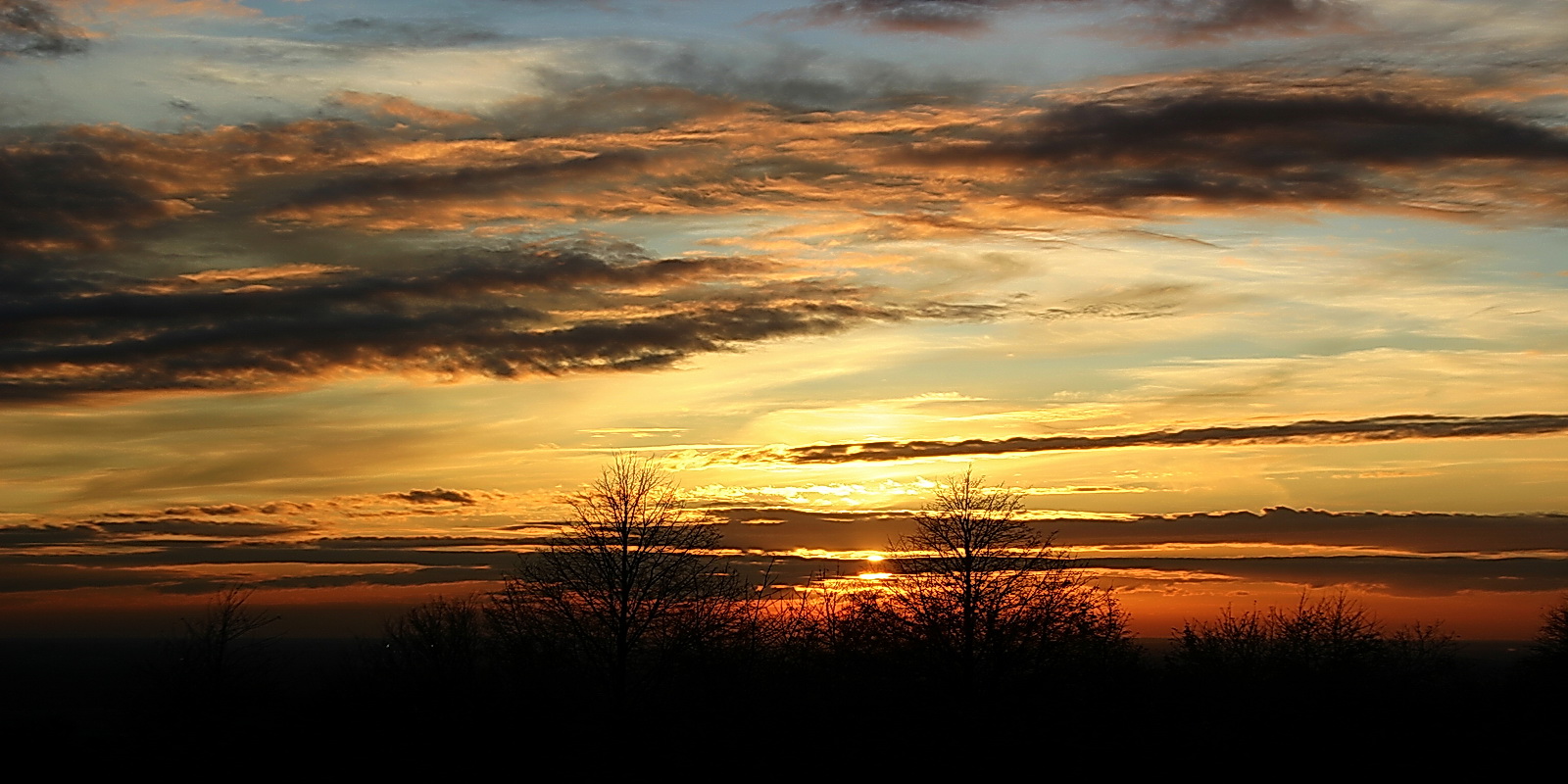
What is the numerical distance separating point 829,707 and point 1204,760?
1288cm

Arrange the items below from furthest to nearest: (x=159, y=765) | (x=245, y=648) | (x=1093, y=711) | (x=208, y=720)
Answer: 1. (x=245, y=648)
2. (x=1093, y=711)
3. (x=208, y=720)
4. (x=159, y=765)

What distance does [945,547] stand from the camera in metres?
55.3

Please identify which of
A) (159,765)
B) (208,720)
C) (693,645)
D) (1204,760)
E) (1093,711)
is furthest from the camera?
(693,645)

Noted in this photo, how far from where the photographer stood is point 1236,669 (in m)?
67.9

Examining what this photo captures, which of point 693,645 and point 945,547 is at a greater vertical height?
point 945,547

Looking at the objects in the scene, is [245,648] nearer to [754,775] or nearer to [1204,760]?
[754,775]

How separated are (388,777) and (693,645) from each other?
20195 mm

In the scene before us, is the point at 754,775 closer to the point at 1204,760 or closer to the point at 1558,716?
the point at 1204,760

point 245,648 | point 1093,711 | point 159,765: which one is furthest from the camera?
point 245,648

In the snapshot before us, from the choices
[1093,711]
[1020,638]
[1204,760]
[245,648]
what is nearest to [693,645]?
[1020,638]

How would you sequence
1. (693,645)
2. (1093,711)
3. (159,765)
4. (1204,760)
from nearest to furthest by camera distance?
(159,765)
(1204,760)
(1093,711)
(693,645)

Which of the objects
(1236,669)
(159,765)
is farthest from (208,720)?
(1236,669)

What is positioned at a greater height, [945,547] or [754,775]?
[945,547]

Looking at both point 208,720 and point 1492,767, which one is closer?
point 1492,767
